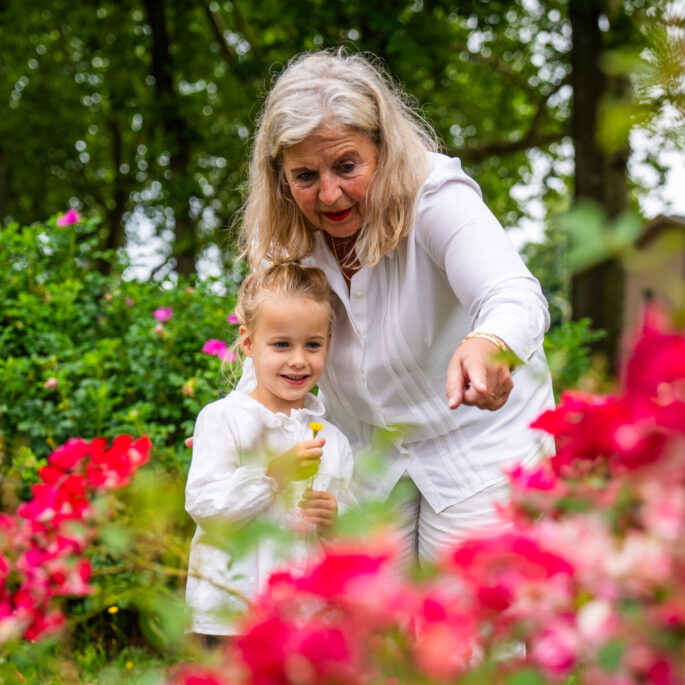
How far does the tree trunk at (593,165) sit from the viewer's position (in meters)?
9.33

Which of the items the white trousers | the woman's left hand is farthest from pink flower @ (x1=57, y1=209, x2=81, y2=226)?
the woman's left hand

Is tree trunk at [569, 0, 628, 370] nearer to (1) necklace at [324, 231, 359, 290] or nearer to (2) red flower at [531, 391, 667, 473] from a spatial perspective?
(1) necklace at [324, 231, 359, 290]

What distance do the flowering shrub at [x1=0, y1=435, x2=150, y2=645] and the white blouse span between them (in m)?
0.48

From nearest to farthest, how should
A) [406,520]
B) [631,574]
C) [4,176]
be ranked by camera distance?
[631,574]
[406,520]
[4,176]

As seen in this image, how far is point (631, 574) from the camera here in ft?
2.17

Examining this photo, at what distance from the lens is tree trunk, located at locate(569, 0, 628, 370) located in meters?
9.33

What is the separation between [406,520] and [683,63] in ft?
5.84

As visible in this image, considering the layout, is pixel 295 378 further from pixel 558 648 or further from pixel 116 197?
pixel 116 197

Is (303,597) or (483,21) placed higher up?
(483,21)

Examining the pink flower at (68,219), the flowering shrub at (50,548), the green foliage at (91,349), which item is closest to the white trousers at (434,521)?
the flowering shrub at (50,548)

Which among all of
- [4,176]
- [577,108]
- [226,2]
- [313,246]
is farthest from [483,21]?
[313,246]

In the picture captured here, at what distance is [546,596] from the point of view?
2.34ft

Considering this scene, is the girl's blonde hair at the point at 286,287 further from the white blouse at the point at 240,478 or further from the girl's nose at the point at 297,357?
the white blouse at the point at 240,478

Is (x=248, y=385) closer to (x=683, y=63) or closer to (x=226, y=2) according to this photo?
(x=683, y=63)
